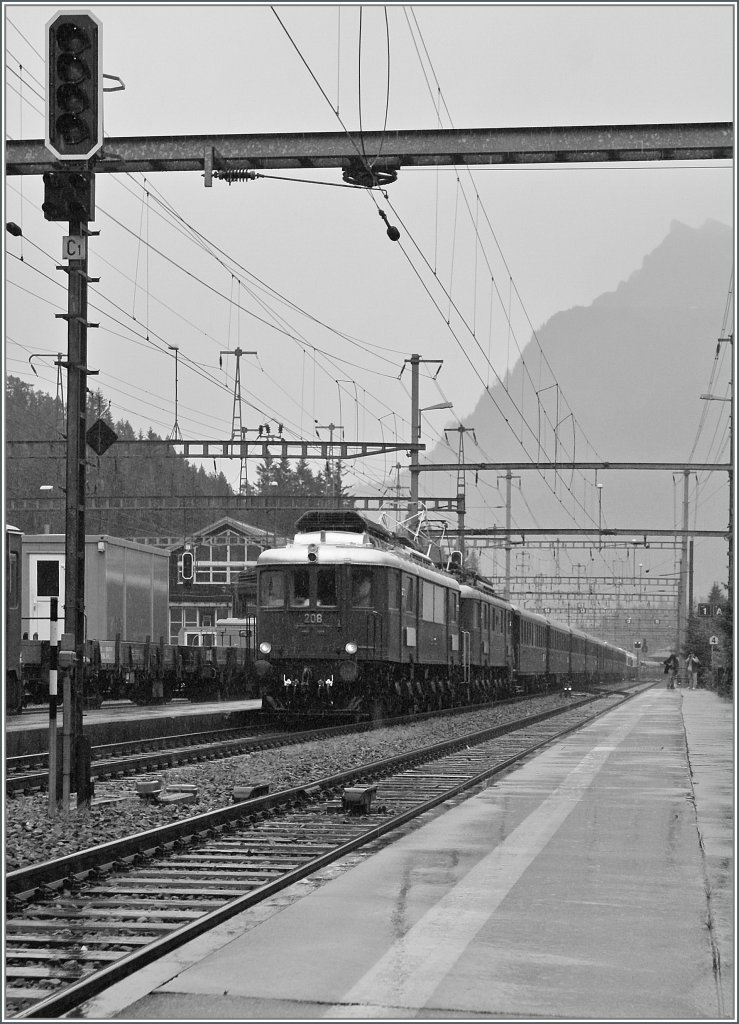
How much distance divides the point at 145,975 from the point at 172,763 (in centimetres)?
1197

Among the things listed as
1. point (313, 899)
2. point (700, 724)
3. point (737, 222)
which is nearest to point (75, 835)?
point (313, 899)

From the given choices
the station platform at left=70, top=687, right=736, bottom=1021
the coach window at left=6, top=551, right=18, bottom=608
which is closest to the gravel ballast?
the station platform at left=70, top=687, right=736, bottom=1021

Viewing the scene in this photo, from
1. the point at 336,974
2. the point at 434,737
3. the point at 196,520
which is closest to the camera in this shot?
the point at 336,974

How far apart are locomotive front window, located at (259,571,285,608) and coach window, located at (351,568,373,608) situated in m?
1.37

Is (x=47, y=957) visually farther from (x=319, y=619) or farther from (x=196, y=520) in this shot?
(x=196, y=520)

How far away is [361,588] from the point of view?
82.7 ft

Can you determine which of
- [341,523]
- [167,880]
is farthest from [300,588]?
[167,880]

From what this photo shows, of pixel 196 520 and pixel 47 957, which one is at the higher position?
pixel 196 520

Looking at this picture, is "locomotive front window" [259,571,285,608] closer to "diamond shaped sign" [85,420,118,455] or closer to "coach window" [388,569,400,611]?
"coach window" [388,569,400,611]

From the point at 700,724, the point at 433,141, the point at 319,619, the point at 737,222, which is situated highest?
the point at 433,141

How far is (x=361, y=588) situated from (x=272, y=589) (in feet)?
5.64

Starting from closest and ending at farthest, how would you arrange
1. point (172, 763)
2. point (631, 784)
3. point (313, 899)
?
point (313, 899)
point (631, 784)
point (172, 763)

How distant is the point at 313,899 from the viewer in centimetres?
816

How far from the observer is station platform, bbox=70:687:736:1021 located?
5.82 metres
